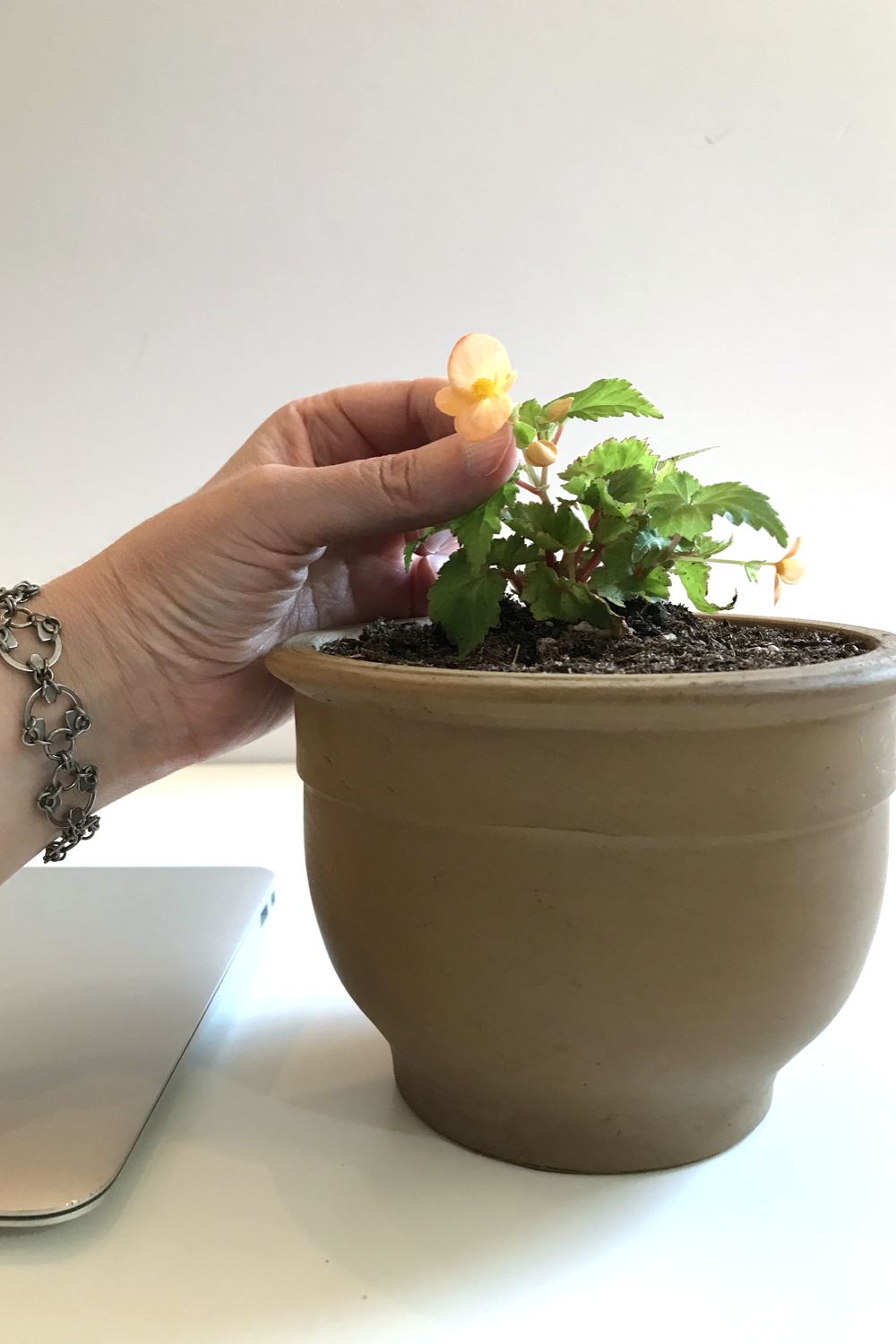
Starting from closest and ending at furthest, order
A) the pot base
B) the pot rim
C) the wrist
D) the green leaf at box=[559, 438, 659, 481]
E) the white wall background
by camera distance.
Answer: the pot rim → the pot base → the green leaf at box=[559, 438, 659, 481] → the wrist → the white wall background

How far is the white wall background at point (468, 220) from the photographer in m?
1.35

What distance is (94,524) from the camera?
155cm

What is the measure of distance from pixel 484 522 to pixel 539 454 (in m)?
0.07

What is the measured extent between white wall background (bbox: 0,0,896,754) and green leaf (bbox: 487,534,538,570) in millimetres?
876

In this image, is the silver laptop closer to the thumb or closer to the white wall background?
the thumb

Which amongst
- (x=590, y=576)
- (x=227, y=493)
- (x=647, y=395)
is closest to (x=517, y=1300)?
(x=590, y=576)

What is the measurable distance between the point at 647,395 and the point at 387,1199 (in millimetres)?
1218

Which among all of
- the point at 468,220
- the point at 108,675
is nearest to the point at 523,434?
the point at 108,675

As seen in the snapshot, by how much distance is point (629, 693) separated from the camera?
46 centimetres

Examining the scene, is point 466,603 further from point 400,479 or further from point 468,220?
point 468,220

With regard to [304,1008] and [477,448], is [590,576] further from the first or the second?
[304,1008]

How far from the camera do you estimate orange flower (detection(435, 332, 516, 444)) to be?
545 millimetres

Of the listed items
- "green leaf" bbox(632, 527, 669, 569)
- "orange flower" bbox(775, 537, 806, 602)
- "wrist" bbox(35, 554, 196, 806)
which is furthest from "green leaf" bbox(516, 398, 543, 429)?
"wrist" bbox(35, 554, 196, 806)

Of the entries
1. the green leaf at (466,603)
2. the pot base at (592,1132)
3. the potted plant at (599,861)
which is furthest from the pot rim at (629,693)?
the pot base at (592,1132)
